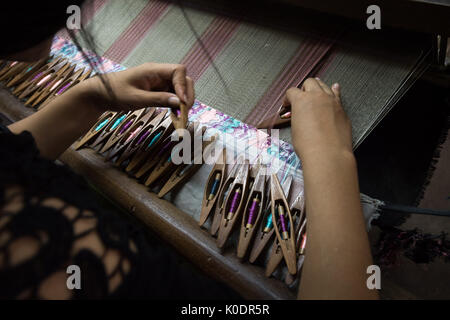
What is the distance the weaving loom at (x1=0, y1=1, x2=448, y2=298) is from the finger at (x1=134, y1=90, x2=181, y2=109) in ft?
0.97

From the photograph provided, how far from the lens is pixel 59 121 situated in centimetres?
122

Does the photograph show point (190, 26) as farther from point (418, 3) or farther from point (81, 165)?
point (418, 3)

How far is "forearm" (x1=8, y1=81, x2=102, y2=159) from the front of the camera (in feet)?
3.91

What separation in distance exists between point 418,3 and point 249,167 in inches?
32.3

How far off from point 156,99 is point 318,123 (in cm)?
59

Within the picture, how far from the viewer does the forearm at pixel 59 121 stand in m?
1.19

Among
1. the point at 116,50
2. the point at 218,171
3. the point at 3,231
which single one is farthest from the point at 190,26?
the point at 3,231

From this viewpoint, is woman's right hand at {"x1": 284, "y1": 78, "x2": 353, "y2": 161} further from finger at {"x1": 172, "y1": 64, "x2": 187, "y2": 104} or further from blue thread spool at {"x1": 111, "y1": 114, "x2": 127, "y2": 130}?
blue thread spool at {"x1": 111, "y1": 114, "x2": 127, "y2": 130}

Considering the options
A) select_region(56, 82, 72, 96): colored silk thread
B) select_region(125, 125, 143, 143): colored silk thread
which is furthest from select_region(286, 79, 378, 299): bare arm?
select_region(56, 82, 72, 96): colored silk thread

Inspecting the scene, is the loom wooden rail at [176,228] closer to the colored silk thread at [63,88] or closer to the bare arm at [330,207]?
the bare arm at [330,207]

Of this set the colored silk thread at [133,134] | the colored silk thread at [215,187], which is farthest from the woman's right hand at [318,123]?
the colored silk thread at [133,134]

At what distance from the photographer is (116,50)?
6.16 ft

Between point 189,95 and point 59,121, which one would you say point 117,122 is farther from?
point 189,95

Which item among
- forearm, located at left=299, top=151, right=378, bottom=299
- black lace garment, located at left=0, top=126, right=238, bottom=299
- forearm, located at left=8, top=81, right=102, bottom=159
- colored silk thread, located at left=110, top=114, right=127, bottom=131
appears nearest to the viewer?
black lace garment, located at left=0, top=126, right=238, bottom=299
